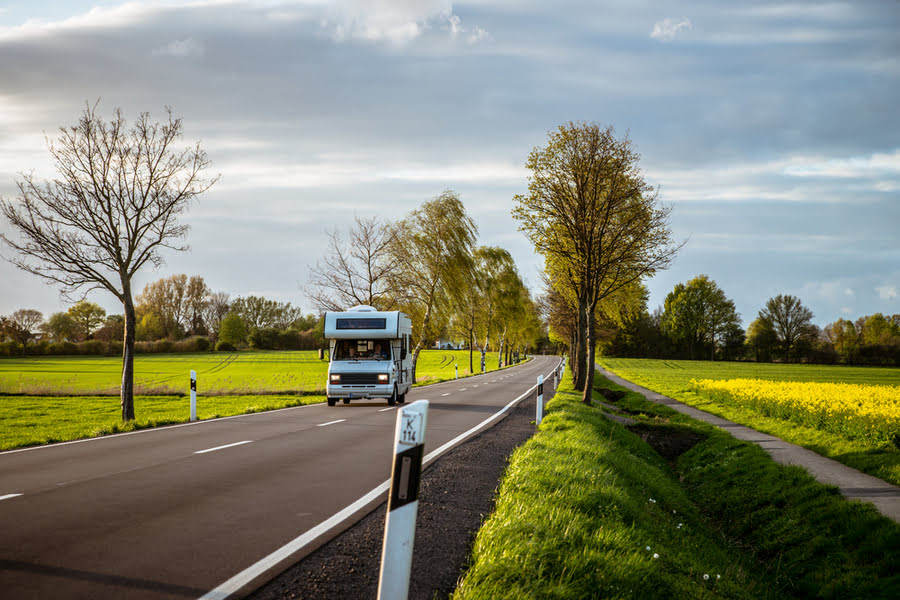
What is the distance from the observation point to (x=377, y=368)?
18.9 metres

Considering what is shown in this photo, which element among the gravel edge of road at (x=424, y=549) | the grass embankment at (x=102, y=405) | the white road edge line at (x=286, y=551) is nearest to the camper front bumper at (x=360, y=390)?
the grass embankment at (x=102, y=405)

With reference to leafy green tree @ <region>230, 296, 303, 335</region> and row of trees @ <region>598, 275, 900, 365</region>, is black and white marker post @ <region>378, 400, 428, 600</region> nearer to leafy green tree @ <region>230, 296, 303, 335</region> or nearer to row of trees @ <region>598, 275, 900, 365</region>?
row of trees @ <region>598, 275, 900, 365</region>

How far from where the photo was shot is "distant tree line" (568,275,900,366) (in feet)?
320

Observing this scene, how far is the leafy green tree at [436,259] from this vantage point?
35.8 m

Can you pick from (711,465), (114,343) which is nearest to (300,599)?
(711,465)

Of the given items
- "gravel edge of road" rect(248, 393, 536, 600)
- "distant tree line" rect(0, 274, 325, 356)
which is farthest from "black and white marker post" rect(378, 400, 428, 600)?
"distant tree line" rect(0, 274, 325, 356)

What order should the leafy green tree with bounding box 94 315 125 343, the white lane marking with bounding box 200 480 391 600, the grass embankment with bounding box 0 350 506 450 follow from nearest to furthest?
the white lane marking with bounding box 200 480 391 600 < the grass embankment with bounding box 0 350 506 450 < the leafy green tree with bounding box 94 315 125 343

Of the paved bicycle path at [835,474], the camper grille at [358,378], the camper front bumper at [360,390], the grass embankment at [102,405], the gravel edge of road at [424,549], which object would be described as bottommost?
the grass embankment at [102,405]

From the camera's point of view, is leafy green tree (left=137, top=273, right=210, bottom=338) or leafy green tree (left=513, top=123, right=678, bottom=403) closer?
leafy green tree (left=513, top=123, right=678, bottom=403)

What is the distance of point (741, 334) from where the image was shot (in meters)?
106

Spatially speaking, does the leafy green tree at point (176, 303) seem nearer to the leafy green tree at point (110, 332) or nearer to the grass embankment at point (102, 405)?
the leafy green tree at point (110, 332)

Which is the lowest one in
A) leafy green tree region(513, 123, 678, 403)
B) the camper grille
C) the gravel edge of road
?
the gravel edge of road

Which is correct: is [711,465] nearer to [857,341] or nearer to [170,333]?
[170,333]

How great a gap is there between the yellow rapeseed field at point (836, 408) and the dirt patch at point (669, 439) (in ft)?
8.74
